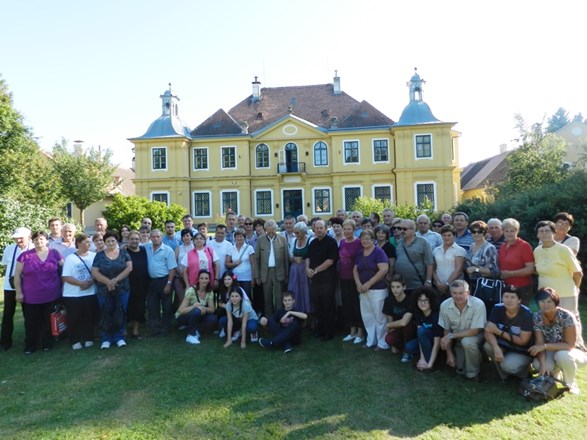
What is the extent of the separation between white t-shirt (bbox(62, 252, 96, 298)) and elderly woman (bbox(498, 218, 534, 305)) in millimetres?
5704

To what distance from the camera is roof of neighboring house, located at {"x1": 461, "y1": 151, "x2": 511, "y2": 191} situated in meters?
35.5

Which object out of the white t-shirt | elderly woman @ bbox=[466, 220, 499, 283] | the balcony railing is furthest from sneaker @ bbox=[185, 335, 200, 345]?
the balcony railing

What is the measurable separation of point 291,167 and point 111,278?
1024 inches

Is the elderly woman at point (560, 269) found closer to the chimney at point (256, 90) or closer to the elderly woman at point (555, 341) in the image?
the elderly woman at point (555, 341)

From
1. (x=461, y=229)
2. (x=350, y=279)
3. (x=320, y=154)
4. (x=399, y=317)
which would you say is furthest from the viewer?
(x=320, y=154)

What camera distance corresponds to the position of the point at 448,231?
217 inches

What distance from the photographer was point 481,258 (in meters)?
5.32

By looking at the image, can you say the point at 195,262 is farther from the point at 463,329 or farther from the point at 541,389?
the point at 541,389

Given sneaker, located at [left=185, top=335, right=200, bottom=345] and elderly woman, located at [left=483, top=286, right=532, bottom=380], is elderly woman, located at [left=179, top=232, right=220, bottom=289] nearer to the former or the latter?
sneaker, located at [left=185, top=335, right=200, bottom=345]

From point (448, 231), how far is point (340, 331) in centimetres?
244

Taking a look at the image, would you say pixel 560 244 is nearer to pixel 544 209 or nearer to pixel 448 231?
pixel 448 231

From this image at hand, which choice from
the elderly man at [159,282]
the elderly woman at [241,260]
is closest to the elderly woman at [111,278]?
the elderly man at [159,282]

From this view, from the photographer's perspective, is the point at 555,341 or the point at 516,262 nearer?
the point at 555,341

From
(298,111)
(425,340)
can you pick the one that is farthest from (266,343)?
(298,111)
